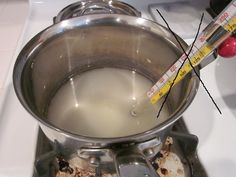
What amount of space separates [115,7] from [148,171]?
497 mm

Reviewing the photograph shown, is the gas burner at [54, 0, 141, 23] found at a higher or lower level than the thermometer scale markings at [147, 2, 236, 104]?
lower

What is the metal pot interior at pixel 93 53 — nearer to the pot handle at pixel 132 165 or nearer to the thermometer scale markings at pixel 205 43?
the thermometer scale markings at pixel 205 43

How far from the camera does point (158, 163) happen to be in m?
0.55

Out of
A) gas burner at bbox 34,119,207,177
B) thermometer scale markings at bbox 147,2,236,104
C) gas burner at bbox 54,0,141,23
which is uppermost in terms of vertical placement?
thermometer scale markings at bbox 147,2,236,104

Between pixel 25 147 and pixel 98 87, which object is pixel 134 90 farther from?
pixel 25 147

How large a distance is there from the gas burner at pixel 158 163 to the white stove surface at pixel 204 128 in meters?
0.02

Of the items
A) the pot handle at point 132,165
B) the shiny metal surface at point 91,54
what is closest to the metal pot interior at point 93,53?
the shiny metal surface at point 91,54

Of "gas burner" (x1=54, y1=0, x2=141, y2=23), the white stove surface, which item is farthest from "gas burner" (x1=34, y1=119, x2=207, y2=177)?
"gas burner" (x1=54, y1=0, x2=141, y2=23)

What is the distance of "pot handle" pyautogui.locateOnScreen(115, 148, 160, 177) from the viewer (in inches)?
14.5

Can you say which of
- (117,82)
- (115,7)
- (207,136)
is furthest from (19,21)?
(207,136)

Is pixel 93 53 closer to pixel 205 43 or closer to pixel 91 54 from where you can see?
pixel 91 54

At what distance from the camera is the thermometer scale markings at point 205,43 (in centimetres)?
42

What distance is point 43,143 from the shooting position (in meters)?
0.56

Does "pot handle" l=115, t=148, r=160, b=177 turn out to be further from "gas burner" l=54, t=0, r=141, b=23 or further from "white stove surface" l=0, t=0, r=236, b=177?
"gas burner" l=54, t=0, r=141, b=23
